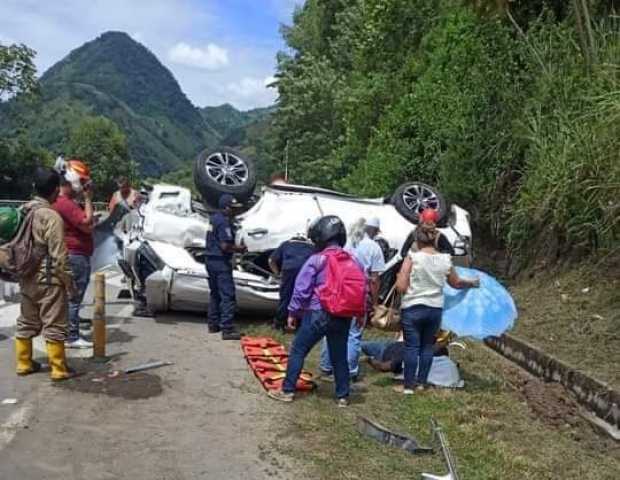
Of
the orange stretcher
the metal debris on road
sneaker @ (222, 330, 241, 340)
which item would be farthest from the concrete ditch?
the metal debris on road

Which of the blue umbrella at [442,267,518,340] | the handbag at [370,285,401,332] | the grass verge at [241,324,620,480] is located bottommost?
the grass verge at [241,324,620,480]

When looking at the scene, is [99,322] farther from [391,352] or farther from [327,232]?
[391,352]

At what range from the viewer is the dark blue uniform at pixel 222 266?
28.3 feet

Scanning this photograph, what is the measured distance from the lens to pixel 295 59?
38.0 meters

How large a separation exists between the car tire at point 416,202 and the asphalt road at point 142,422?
11.8 feet

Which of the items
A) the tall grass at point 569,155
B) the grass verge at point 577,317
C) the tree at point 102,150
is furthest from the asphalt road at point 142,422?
the tree at point 102,150

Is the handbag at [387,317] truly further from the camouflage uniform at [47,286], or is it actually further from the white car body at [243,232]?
the camouflage uniform at [47,286]

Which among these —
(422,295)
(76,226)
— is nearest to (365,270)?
(422,295)

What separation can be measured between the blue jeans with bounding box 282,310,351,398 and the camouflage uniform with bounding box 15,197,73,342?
1.95m

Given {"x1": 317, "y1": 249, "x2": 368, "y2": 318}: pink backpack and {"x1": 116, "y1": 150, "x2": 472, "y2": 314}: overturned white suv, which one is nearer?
{"x1": 317, "y1": 249, "x2": 368, "y2": 318}: pink backpack

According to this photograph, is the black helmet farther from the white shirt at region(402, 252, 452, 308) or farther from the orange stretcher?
the orange stretcher

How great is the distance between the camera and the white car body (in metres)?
9.37

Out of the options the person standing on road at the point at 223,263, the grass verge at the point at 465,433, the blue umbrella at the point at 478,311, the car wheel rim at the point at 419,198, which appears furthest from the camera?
the car wheel rim at the point at 419,198

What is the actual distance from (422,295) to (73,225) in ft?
11.3
